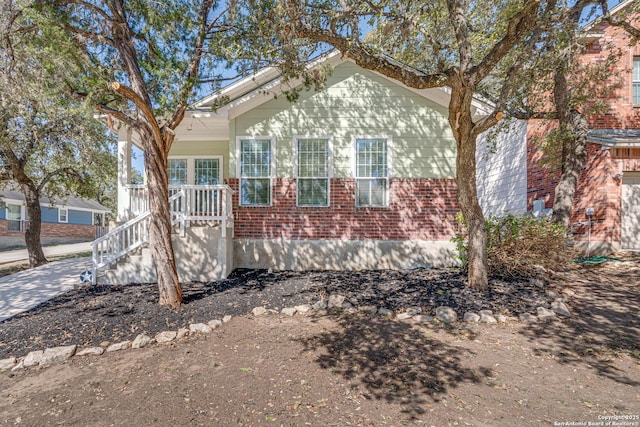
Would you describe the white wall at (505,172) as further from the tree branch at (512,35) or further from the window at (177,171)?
the window at (177,171)

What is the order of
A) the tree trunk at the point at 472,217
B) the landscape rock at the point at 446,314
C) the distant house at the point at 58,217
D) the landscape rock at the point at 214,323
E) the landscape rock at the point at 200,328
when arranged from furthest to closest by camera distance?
1. the distant house at the point at 58,217
2. the tree trunk at the point at 472,217
3. the landscape rock at the point at 446,314
4. the landscape rock at the point at 214,323
5. the landscape rock at the point at 200,328

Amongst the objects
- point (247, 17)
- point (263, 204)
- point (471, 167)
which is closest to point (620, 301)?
point (471, 167)

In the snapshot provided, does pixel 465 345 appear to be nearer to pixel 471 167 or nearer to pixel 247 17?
pixel 471 167

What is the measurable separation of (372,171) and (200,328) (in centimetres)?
522

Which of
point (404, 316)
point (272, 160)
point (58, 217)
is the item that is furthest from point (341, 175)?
point (58, 217)

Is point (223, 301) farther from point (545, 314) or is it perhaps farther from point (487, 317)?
point (545, 314)

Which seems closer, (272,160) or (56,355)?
(56,355)

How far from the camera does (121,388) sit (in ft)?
9.85

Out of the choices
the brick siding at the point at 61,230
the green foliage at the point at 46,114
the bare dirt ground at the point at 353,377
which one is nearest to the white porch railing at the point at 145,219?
the bare dirt ground at the point at 353,377

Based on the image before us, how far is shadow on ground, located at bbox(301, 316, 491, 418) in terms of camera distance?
112 inches

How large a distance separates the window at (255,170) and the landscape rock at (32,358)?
463 cm

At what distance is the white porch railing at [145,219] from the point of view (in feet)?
20.3

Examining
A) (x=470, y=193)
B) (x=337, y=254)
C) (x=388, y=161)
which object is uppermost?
(x=388, y=161)

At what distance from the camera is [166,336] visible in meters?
4.10
